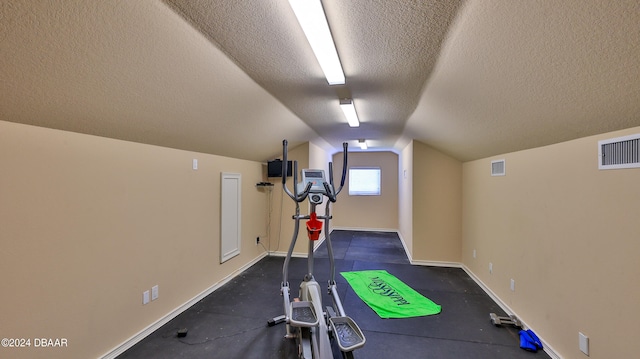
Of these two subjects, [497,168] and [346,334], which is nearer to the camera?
[346,334]

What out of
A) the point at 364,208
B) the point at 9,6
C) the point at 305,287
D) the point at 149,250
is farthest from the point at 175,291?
the point at 364,208

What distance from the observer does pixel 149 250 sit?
2.58 metres

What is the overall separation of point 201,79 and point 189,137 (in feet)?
3.26

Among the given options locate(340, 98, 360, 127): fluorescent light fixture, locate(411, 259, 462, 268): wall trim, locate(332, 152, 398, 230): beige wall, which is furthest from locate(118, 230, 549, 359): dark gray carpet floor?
locate(332, 152, 398, 230): beige wall

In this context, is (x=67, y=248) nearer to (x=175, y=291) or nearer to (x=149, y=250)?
(x=149, y=250)

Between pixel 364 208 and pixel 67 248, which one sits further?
pixel 364 208

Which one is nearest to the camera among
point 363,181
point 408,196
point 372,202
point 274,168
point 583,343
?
point 583,343

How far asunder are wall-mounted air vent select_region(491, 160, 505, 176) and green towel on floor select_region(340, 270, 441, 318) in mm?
1762

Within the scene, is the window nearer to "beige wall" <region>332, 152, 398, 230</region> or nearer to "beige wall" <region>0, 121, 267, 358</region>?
"beige wall" <region>332, 152, 398, 230</region>

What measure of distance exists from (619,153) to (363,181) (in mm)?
6336

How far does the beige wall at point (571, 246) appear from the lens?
1.60 m

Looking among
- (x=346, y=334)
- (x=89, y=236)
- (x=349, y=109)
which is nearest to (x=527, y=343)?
(x=346, y=334)

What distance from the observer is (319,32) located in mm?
1504

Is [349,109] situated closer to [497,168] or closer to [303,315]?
[497,168]
